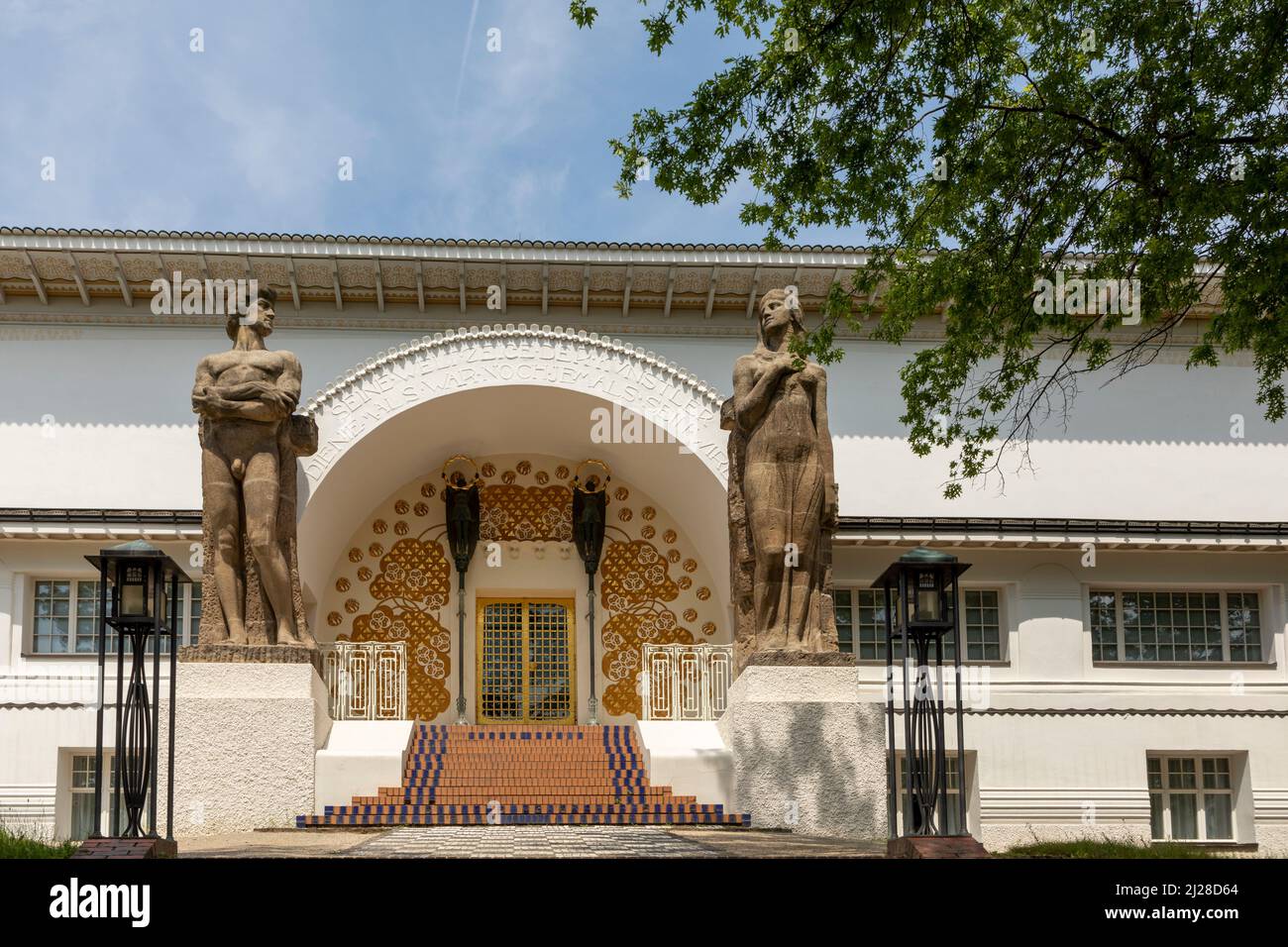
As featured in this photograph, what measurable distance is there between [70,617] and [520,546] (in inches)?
237

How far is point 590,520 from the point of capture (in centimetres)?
2098

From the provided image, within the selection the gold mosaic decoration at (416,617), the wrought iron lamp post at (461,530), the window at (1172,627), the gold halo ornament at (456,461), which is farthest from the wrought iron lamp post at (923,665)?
the gold halo ornament at (456,461)

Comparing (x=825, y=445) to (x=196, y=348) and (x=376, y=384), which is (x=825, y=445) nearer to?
(x=376, y=384)

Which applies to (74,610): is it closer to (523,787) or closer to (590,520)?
(590,520)

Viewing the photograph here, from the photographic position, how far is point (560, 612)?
2122 centimetres

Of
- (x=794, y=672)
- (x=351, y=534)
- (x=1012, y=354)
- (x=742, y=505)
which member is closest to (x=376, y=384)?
(x=351, y=534)

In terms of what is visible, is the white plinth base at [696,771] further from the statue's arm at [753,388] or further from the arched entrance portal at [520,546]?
the arched entrance portal at [520,546]

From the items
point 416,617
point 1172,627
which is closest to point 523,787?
point 416,617

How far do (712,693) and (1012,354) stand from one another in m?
7.26

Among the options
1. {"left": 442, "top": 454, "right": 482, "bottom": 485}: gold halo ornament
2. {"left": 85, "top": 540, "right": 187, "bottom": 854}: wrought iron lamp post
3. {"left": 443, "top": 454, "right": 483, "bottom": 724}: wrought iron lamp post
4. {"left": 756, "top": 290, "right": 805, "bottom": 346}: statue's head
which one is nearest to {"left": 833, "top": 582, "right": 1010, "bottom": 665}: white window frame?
{"left": 443, "top": 454, "right": 483, "bottom": 724}: wrought iron lamp post

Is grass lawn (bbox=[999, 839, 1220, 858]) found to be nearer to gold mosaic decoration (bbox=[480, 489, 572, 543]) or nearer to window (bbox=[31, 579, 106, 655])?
gold mosaic decoration (bbox=[480, 489, 572, 543])

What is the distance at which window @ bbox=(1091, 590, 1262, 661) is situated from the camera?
66.1 feet

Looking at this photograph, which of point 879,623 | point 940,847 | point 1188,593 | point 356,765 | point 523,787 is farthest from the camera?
point 1188,593
